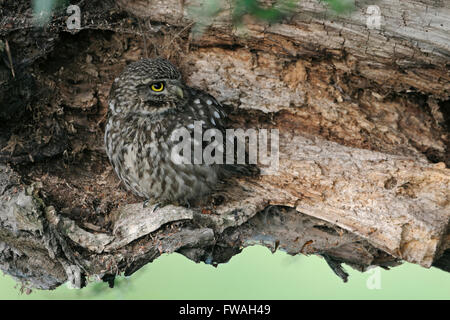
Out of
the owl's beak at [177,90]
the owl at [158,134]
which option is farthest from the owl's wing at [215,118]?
the owl's beak at [177,90]

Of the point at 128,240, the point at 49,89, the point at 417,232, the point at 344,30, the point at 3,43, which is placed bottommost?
the point at 128,240

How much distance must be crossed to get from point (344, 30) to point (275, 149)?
84cm

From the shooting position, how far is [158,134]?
11.3ft

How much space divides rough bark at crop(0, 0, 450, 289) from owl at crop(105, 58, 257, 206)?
0.14 m

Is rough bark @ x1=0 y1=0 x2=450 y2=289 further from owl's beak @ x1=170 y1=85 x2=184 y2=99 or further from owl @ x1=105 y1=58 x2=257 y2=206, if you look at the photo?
owl's beak @ x1=170 y1=85 x2=184 y2=99

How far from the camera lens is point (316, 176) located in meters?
3.30

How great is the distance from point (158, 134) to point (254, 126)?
2.09 ft

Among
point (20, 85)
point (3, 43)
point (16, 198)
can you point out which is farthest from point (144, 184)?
point (3, 43)

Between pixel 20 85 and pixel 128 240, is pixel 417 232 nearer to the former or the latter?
pixel 128 240

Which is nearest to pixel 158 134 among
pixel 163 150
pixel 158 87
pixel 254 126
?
pixel 163 150

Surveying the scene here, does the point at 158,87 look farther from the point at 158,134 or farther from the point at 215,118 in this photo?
the point at 215,118

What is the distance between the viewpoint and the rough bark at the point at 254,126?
3109mm

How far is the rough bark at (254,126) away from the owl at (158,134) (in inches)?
5.4

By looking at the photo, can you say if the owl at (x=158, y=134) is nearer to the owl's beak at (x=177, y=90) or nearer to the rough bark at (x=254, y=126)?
the owl's beak at (x=177, y=90)
